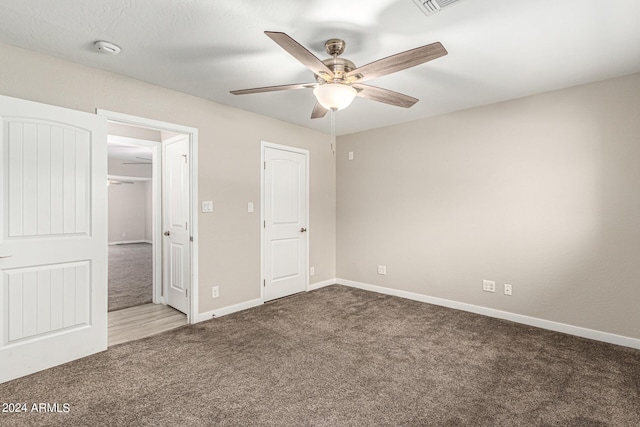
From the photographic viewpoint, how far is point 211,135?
3559 mm

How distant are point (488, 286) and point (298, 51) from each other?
130 inches

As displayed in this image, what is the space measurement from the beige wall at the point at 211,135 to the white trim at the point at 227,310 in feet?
0.17

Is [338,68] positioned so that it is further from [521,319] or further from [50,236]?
[521,319]

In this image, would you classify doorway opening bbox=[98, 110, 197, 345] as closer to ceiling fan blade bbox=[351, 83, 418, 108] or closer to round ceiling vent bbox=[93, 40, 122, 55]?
round ceiling vent bbox=[93, 40, 122, 55]

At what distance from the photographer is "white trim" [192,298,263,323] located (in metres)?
3.46

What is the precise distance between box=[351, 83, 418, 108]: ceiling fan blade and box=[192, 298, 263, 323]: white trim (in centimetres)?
275

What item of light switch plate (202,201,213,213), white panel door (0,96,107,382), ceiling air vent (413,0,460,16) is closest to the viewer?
ceiling air vent (413,0,460,16)

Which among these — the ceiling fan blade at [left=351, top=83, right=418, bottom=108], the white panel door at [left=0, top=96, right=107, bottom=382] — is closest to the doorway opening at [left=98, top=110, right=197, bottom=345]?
the white panel door at [left=0, top=96, right=107, bottom=382]

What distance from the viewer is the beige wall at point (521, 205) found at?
9.52 feet

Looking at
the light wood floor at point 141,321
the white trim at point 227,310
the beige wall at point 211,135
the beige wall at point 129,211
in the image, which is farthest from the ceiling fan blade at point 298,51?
the beige wall at point 129,211

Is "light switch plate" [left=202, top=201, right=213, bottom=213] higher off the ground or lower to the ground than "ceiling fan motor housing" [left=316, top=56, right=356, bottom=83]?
lower

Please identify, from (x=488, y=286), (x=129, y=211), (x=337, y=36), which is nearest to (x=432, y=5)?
(x=337, y=36)

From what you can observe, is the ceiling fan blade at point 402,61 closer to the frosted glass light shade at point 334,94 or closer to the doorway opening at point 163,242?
the frosted glass light shade at point 334,94

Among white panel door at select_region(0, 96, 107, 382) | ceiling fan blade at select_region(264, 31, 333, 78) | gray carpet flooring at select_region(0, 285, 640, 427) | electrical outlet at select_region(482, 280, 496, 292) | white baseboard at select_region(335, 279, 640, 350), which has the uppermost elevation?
ceiling fan blade at select_region(264, 31, 333, 78)
